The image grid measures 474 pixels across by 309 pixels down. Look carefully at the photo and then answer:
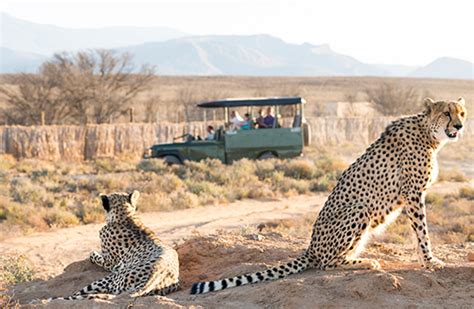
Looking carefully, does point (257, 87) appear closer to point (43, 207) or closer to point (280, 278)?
point (43, 207)

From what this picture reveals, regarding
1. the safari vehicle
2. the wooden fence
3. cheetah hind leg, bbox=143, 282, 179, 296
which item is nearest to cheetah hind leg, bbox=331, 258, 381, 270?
cheetah hind leg, bbox=143, 282, 179, 296

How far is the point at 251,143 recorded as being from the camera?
22266mm

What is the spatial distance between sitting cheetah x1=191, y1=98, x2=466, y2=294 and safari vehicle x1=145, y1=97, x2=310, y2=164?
14964mm

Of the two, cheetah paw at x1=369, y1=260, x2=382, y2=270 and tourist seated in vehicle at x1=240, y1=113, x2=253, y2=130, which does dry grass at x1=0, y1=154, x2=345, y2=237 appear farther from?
cheetah paw at x1=369, y1=260, x2=382, y2=270

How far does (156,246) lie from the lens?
7316 millimetres

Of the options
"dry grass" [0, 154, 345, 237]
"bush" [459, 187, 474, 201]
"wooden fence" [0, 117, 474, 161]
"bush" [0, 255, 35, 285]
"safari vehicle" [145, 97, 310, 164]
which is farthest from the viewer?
"wooden fence" [0, 117, 474, 161]

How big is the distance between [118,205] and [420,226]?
9.61 feet

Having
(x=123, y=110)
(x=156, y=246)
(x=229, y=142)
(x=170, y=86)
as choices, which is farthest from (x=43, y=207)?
(x=170, y=86)

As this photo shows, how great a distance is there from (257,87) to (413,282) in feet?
262

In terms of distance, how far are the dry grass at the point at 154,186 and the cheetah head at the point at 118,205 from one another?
21.4ft

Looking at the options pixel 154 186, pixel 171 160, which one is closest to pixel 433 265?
pixel 154 186

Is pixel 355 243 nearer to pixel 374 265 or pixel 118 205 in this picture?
pixel 374 265

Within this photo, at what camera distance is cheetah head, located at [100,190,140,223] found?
7754 mm

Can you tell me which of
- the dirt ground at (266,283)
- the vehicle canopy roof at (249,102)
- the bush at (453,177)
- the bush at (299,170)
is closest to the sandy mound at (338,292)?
the dirt ground at (266,283)
